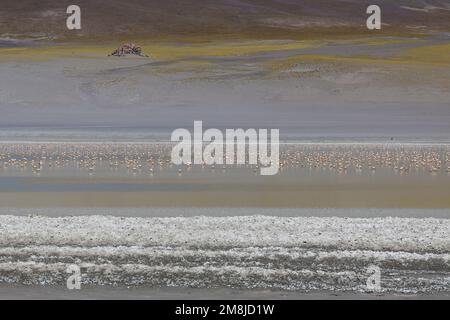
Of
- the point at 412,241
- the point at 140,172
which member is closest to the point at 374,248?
the point at 412,241

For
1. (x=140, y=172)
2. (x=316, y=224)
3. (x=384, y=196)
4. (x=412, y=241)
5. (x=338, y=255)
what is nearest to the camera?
(x=338, y=255)

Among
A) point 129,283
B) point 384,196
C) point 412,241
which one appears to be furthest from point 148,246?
point 384,196

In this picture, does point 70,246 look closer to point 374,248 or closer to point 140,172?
point 374,248
